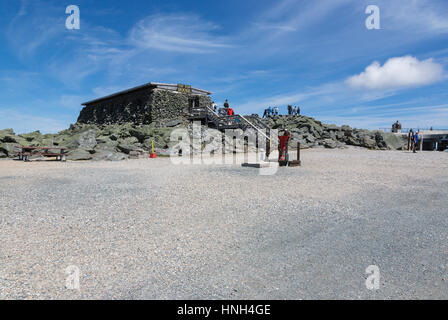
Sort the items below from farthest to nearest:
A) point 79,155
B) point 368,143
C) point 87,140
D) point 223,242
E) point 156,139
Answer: point 368,143, point 156,139, point 87,140, point 79,155, point 223,242

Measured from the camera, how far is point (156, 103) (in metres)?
27.8

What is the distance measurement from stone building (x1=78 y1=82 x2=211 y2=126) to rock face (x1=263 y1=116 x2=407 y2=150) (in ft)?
33.6

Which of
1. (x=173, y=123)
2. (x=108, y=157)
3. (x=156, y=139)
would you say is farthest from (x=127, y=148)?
(x=173, y=123)

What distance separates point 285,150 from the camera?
12602 millimetres

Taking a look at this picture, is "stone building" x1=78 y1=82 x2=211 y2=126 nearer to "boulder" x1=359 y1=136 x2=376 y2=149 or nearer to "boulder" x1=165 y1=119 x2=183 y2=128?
"boulder" x1=165 y1=119 x2=183 y2=128

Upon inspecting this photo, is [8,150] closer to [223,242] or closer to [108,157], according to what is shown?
[108,157]

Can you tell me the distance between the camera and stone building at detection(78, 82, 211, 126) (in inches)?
1099

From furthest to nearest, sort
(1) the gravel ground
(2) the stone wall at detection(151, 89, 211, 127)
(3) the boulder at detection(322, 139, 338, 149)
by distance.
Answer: (2) the stone wall at detection(151, 89, 211, 127) < (3) the boulder at detection(322, 139, 338, 149) < (1) the gravel ground

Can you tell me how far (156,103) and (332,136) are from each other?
1981 centimetres

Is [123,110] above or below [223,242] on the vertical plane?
above

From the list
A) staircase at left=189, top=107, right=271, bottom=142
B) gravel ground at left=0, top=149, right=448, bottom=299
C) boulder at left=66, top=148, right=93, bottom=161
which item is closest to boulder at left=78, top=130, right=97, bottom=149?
boulder at left=66, top=148, right=93, bottom=161

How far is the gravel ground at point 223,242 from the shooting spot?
9.57 feet
